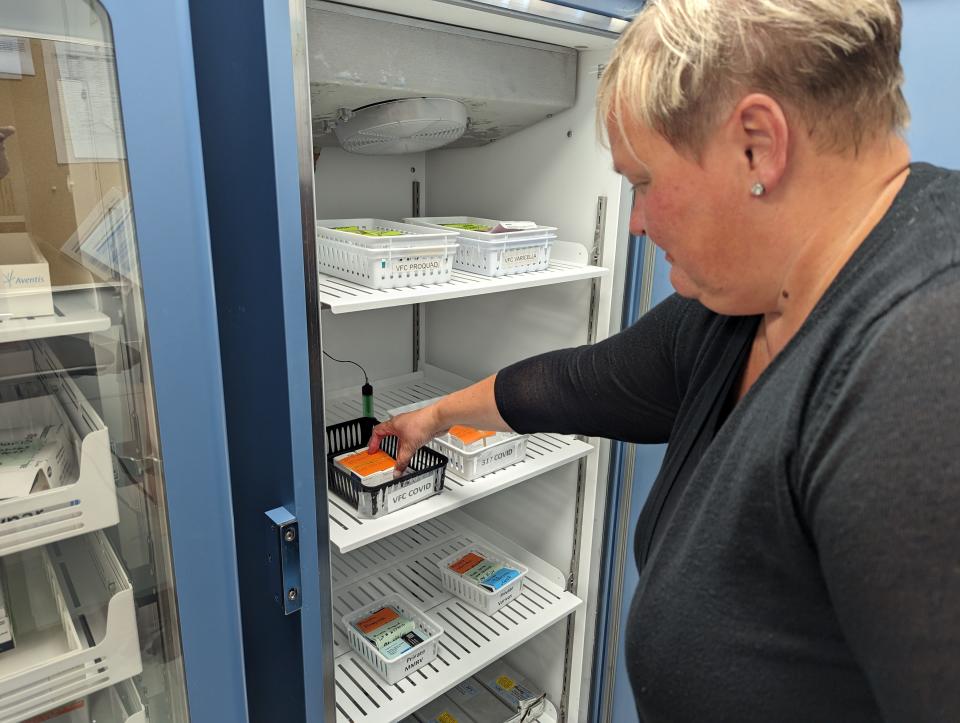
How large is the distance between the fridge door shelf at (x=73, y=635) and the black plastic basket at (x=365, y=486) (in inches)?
16.4

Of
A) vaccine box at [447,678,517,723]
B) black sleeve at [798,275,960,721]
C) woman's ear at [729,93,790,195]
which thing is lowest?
vaccine box at [447,678,517,723]

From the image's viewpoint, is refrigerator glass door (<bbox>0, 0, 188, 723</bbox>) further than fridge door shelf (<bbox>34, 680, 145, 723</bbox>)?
No

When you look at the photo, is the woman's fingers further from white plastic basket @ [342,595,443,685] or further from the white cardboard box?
the white cardboard box

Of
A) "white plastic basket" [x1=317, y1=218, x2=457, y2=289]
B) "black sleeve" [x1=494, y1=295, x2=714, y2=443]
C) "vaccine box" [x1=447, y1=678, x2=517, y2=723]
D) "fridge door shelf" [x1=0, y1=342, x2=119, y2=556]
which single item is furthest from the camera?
"vaccine box" [x1=447, y1=678, x2=517, y2=723]

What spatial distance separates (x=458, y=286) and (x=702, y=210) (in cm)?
64

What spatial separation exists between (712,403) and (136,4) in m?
0.87

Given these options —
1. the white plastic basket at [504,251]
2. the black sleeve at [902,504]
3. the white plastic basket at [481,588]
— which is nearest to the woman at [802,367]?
the black sleeve at [902,504]

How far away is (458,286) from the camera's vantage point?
4.17 ft

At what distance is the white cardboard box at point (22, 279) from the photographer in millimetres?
878

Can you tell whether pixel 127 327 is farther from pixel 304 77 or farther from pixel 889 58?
pixel 889 58

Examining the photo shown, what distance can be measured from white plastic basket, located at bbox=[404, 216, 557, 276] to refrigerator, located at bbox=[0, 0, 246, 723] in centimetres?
63

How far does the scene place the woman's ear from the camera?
60 centimetres

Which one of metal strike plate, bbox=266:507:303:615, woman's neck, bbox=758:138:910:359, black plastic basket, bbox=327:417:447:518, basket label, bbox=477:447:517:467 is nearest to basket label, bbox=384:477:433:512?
black plastic basket, bbox=327:417:447:518

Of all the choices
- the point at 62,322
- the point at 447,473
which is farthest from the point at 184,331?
the point at 447,473
